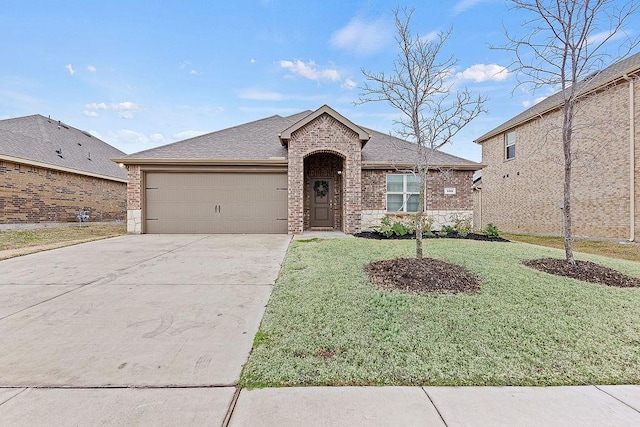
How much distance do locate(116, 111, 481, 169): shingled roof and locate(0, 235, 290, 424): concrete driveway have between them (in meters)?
5.38

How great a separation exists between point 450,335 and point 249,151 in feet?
31.9

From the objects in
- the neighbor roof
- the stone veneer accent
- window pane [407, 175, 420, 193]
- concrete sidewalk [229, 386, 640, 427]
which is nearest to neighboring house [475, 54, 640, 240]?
the neighbor roof

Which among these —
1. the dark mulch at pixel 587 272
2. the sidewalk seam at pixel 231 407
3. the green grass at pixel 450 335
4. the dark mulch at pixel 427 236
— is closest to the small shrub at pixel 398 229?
the dark mulch at pixel 427 236

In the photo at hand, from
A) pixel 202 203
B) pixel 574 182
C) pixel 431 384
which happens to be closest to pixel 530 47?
pixel 431 384

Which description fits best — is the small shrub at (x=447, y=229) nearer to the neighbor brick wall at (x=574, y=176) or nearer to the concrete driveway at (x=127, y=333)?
the neighbor brick wall at (x=574, y=176)

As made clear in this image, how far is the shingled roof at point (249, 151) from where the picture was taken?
10008mm

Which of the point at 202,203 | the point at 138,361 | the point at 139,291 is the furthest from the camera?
the point at 202,203

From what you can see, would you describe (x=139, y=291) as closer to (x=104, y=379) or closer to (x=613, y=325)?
(x=104, y=379)

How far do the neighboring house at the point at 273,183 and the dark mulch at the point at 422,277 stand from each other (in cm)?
529

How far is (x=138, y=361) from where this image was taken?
2.32 m

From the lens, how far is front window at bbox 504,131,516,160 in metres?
15.0

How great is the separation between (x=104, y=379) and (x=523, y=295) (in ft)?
15.7

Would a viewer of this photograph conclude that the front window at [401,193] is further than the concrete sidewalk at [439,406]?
Yes

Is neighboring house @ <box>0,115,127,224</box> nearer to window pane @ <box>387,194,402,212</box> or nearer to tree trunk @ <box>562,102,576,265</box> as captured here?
window pane @ <box>387,194,402,212</box>
